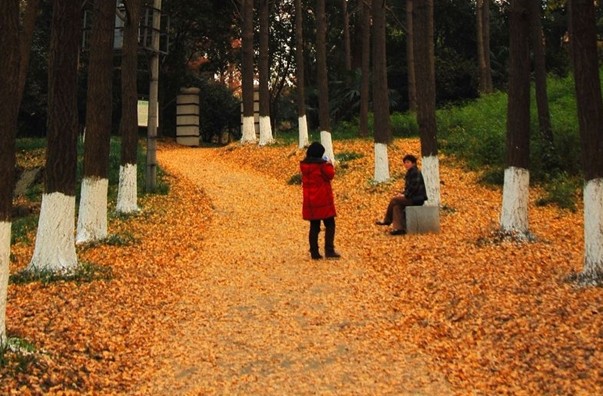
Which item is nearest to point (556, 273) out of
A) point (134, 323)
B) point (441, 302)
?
point (441, 302)

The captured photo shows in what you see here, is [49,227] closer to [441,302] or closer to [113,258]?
[113,258]

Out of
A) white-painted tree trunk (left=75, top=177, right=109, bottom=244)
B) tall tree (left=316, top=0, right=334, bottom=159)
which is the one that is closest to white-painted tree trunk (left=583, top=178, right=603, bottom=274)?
white-painted tree trunk (left=75, top=177, right=109, bottom=244)

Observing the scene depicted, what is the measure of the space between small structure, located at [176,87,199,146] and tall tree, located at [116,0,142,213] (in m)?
21.9

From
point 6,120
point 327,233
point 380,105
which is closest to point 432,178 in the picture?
point 327,233

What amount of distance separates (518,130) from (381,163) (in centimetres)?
706

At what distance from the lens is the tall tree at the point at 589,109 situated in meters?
7.47

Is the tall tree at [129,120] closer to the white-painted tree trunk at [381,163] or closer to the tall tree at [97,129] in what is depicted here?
the tall tree at [97,129]

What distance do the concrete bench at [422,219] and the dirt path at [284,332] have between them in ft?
3.94

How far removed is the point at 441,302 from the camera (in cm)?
764

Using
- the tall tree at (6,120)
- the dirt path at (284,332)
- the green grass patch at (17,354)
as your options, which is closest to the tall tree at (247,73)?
the dirt path at (284,332)

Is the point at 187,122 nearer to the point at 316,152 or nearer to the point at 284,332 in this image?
the point at 316,152

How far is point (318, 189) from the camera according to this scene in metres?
10.2

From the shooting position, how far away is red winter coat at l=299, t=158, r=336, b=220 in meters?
10.2

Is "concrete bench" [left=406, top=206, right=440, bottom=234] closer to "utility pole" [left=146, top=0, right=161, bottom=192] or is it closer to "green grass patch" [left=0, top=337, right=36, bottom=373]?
"utility pole" [left=146, top=0, right=161, bottom=192]
